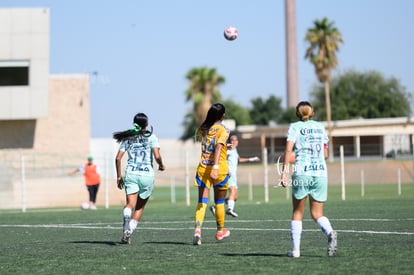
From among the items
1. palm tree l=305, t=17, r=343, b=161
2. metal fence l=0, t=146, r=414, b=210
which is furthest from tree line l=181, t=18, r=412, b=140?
metal fence l=0, t=146, r=414, b=210

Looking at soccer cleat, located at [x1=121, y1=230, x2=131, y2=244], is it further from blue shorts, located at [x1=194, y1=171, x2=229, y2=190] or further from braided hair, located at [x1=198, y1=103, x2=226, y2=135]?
braided hair, located at [x1=198, y1=103, x2=226, y2=135]

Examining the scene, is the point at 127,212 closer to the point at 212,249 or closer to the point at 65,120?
the point at 212,249

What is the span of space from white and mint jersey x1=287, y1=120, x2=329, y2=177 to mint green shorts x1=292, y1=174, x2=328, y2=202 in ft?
0.25

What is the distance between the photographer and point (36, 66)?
2084 inches

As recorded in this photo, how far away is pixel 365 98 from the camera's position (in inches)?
3974

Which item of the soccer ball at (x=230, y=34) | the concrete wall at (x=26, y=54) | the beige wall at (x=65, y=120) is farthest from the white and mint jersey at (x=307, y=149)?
the beige wall at (x=65, y=120)

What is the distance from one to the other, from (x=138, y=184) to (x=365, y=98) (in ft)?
291

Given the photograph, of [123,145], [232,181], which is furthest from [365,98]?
[123,145]

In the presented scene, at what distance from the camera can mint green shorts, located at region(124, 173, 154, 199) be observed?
14.4 meters

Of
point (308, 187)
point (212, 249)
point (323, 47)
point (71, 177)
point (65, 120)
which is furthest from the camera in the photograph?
point (323, 47)

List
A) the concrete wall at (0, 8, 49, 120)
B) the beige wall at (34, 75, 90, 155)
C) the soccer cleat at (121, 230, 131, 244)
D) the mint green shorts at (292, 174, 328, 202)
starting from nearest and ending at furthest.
Answer: the mint green shorts at (292, 174, 328, 202) < the soccer cleat at (121, 230, 131, 244) < the concrete wall at (0, 8, 49, 120) < the beige wall at (34, 75, 90, 155)

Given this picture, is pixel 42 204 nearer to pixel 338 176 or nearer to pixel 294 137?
pixel 338 176

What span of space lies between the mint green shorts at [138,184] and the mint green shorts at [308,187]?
12.4ft

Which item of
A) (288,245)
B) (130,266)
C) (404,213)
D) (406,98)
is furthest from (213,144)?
(406,98)
